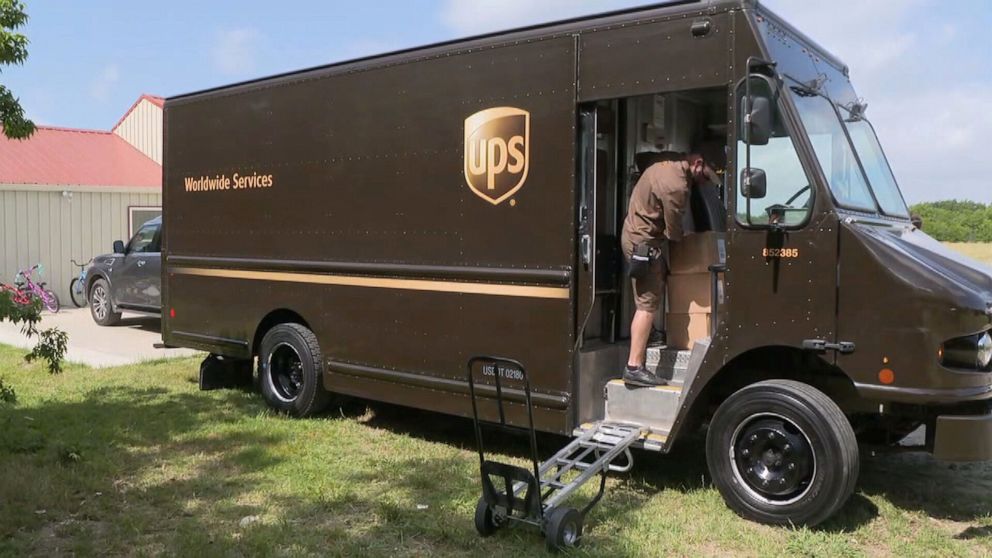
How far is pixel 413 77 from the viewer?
20.8ft

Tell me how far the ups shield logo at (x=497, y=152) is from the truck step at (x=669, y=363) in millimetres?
1453

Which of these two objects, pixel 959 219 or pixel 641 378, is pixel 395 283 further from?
pixel 959 219

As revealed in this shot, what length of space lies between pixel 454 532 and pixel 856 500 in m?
2.47

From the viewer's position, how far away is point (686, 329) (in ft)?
18.8

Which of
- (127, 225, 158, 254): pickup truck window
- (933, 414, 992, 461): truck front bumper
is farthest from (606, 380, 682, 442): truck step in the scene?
(127, 225, 158, 254): pickup truck window

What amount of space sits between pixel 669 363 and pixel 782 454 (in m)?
1.11

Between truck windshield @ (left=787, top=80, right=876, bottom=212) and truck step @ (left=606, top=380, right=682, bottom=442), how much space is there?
5.06ft

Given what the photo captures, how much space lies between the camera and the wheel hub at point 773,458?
4.67 m

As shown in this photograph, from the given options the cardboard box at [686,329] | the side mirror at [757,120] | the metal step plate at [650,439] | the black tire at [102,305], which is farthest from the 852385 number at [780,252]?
the black tire at [102,305]

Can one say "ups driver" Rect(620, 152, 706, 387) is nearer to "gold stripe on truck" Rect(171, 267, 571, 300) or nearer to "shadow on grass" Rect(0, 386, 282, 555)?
"gold stripe on truck" Rect(171, 267, 571, 300)

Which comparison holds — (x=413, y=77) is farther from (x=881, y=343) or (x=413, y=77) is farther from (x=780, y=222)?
(x=881, y=343)

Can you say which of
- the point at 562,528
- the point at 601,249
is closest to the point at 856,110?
the point at 601,249

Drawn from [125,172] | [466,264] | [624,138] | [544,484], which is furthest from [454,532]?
[125,172]

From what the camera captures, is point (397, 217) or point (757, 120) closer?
point (757, 120)
